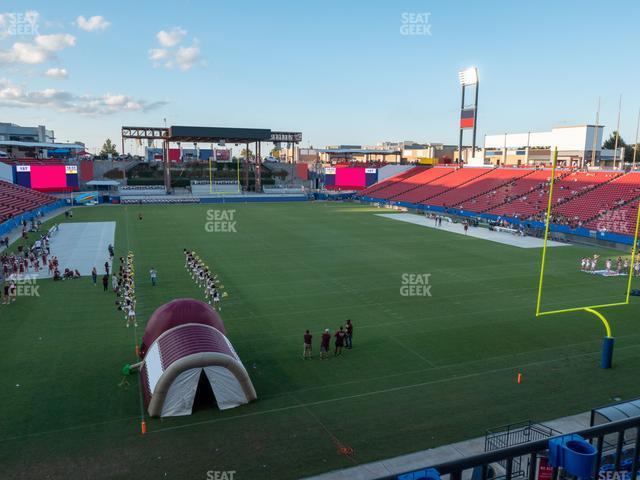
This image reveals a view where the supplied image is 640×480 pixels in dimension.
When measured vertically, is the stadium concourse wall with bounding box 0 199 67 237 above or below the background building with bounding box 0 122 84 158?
below

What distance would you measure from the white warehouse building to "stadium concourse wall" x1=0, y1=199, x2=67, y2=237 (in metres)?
60.5

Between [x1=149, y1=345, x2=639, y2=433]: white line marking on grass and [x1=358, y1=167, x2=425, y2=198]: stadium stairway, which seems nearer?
[x1=149, y1=345, x2=639, y2=433]: white line marking on grass

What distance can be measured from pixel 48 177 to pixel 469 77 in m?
59.6

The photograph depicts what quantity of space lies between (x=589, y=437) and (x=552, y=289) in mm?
23167

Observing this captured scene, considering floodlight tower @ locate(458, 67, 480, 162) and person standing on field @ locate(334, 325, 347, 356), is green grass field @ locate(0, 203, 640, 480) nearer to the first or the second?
person standing on field @ locate(334, 325, 347, 356)

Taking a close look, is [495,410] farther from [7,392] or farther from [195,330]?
[7,392]

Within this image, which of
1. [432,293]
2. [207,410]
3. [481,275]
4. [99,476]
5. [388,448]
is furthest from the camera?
[481,275]

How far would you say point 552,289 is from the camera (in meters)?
25.0

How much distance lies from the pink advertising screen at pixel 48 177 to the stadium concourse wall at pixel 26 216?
20.7 ft

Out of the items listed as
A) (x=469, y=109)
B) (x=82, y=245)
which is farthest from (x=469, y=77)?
(x=82, y=245)

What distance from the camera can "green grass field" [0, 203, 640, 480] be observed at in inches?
440

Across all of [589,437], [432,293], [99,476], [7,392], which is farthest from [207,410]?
[432,293]

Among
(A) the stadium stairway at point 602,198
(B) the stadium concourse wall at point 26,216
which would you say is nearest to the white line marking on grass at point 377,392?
(A) the stadium stairway at point 602,198

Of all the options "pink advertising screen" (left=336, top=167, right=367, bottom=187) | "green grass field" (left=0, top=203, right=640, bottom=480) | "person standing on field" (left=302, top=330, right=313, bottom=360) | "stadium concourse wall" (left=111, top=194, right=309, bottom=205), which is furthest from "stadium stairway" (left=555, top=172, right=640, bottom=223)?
"stadium concourse wall" (left=111, top=194, right=309, bottom=205)
